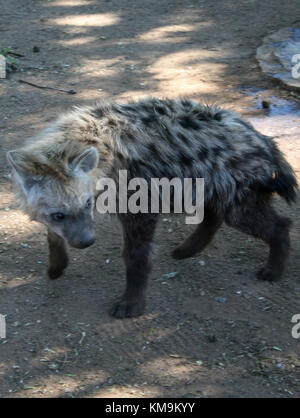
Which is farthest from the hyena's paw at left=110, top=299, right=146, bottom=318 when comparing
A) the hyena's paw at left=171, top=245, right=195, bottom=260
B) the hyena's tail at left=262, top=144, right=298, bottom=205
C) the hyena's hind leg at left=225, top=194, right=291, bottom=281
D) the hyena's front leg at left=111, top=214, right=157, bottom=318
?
the hyena's tail at left=262, top=144, right=298, bottom=205

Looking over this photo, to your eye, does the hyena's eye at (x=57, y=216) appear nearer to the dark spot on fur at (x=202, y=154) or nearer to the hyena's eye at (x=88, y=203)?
the hyena's eye at (x=88, y=203)

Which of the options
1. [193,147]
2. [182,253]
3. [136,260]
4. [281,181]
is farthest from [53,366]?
[281,181]

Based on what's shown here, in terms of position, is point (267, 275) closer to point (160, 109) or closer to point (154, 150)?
point (154, 150)

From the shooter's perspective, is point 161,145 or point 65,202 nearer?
point 65,202

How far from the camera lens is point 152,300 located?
318cm

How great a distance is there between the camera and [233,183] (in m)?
3.13

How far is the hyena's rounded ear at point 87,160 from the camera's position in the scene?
275 centimetres

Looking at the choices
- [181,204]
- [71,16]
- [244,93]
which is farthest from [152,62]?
[181,204]

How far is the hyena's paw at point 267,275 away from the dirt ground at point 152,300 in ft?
0.14

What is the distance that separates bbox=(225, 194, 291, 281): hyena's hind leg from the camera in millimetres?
3201

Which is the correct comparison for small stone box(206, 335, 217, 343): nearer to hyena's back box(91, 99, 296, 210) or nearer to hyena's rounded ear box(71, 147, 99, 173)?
hyena's back box(91, 99, 296, 210)

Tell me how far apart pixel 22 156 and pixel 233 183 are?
3.55ft

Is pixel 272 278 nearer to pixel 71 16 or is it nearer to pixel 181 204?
pixel 181 204

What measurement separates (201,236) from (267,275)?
1.47 ft
